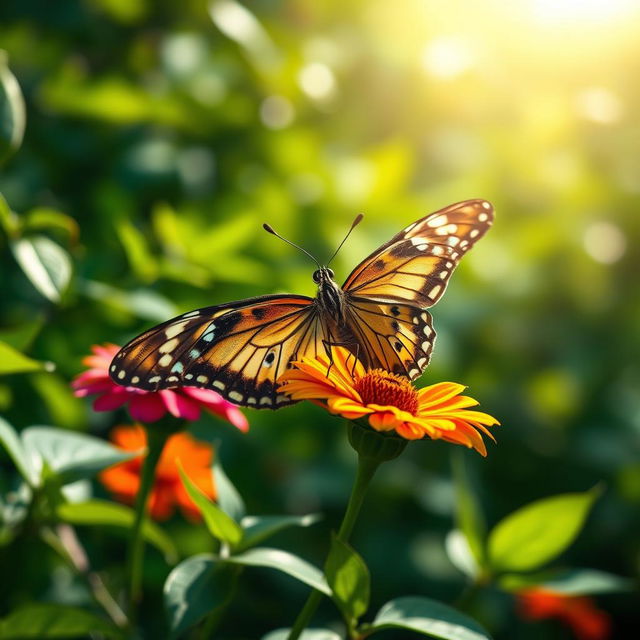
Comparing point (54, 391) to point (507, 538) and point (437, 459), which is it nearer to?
point (507, 538)

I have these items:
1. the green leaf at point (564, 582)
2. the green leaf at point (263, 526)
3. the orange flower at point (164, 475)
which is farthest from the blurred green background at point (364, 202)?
the green leaf at point (564, 582)

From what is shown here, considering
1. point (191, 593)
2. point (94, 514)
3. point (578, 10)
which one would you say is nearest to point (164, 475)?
point (94, 514)

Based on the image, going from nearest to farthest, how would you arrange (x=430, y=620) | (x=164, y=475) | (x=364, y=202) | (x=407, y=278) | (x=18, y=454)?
(x=430, y=620), (x=18, y=454), (x=407, y=278), (x=164, y=475), (x=364, y=202)

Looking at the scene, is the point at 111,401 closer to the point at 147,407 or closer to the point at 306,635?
the point at 147,407

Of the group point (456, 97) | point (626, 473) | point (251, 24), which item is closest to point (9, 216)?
point (251, 24)

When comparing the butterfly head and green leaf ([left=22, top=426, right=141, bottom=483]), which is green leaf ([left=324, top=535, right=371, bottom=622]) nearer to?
green leaf ([left=22, top=426, right=141, bottom=483])

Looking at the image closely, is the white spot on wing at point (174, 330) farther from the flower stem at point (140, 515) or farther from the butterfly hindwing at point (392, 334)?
the butterfly hindwing at point (392, 334)
